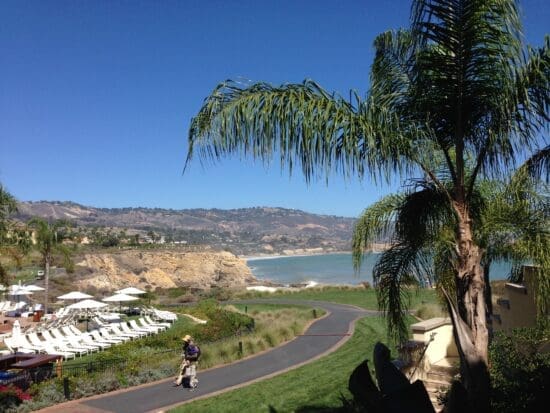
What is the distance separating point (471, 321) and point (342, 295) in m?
32.2

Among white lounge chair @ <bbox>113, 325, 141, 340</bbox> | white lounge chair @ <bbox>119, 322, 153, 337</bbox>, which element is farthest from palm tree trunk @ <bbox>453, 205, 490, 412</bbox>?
white lounge chair @ <bbox>119, 322, 153, 337</bbox>

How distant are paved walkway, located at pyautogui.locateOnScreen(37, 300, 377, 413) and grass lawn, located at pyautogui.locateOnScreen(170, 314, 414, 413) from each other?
2.31 feet

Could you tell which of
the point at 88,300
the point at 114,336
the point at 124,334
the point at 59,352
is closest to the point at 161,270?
the point at 88,300

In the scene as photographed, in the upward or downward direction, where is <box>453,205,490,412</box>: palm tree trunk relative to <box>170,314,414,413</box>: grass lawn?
upward

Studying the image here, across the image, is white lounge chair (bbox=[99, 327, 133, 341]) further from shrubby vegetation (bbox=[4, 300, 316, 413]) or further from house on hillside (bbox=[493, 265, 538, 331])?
house on hillside (bbox=[493, 265, 538, 331])

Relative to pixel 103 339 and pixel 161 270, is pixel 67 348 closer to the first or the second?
pixel 103 339

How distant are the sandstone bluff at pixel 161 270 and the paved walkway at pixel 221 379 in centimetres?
3740

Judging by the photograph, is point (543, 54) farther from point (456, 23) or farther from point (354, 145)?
point (354, 145)

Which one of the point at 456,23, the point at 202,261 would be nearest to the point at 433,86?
the point at 456,23

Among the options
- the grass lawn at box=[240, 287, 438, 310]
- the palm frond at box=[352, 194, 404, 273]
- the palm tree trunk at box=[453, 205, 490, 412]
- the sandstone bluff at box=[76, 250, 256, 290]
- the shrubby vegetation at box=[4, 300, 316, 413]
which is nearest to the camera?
the palm tree trunk at box=[453, 205, 490, 412]

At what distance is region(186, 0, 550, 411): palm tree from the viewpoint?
5168mm

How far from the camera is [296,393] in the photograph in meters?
11.0

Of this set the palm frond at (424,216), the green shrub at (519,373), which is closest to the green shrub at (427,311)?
the green shrub at (519,373)

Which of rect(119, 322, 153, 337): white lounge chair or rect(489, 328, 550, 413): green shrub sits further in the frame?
rect(119, 322, 153, 337): white lounge chair
